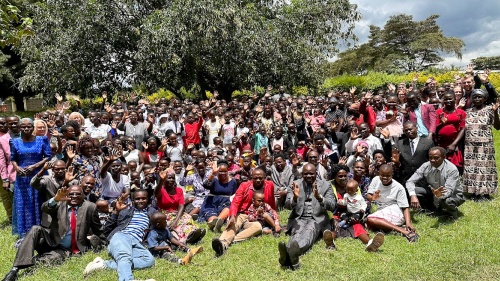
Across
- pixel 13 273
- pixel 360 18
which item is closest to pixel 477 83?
pixel 13 273

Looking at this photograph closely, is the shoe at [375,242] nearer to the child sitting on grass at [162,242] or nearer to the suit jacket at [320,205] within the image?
the suit jacket at [320,205]

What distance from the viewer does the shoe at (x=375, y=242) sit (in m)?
5.05

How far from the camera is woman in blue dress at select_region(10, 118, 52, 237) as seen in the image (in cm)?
595

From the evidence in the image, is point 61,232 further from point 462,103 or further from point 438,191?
point 462,103

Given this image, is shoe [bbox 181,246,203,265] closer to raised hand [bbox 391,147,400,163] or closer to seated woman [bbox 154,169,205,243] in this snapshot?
seated woman [bbox 154,169,205,243]

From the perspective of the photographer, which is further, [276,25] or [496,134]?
[276,25]

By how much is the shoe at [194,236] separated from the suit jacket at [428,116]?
436 centimetres

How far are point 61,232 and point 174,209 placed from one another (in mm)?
1648

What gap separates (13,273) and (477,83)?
753cm

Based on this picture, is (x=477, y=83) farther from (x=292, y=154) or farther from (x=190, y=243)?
(x=190, y=243)

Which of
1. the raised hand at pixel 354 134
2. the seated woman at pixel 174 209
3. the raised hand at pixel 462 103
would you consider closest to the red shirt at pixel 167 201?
the seated woman at pixel 174 209

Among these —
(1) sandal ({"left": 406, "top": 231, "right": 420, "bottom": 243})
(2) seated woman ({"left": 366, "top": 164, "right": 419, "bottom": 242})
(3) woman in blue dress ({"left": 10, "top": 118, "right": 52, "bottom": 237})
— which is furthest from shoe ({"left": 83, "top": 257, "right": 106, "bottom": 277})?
(1) sandal ({"left": 406, "top": 231, "right": 420, "bottom": 243})

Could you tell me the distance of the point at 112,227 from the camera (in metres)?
5.80

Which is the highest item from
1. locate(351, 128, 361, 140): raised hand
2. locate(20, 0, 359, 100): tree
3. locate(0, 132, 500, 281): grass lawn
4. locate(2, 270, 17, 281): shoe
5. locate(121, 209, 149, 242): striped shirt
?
locate(20, 0, 359, 100): tree
